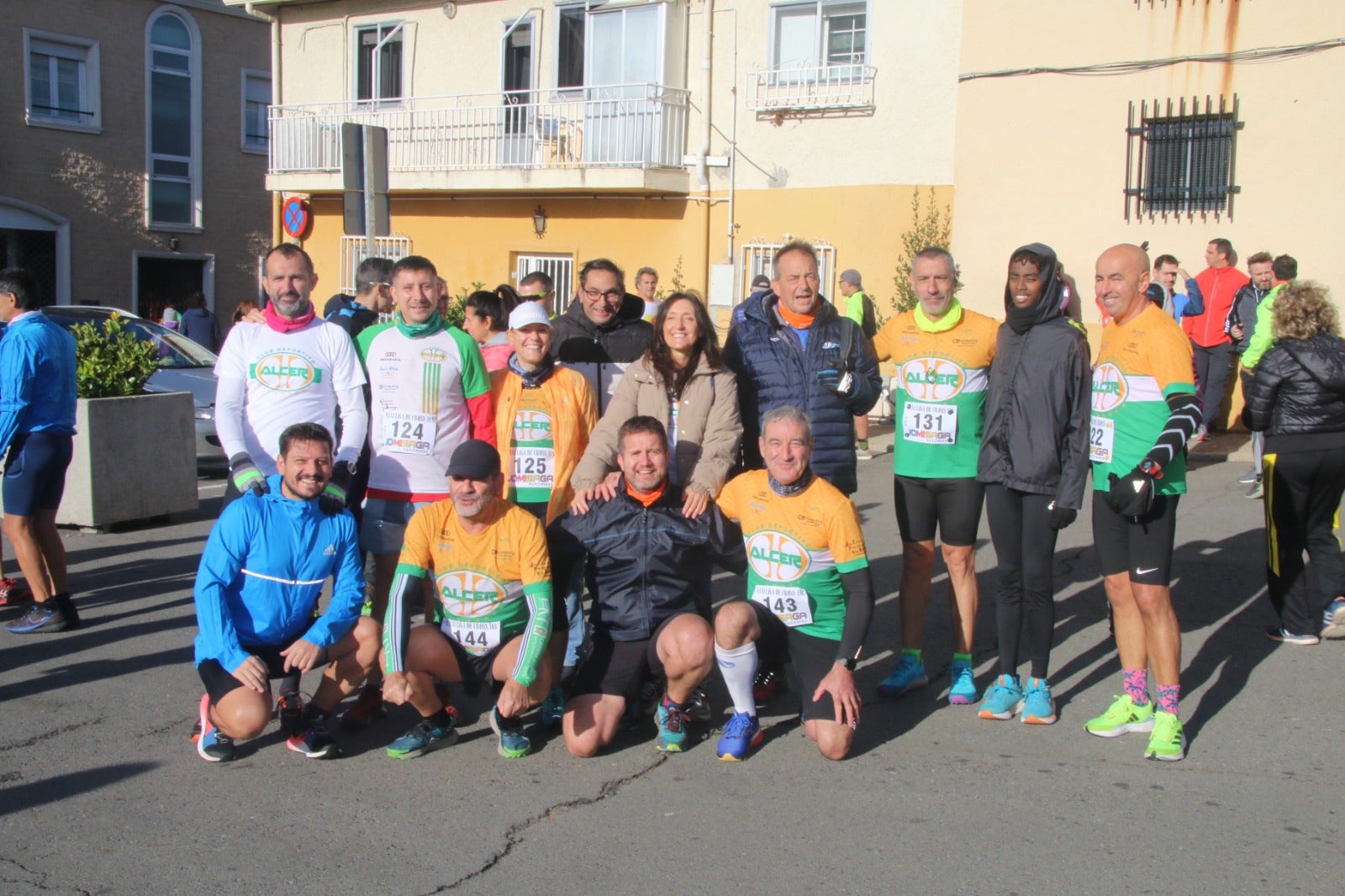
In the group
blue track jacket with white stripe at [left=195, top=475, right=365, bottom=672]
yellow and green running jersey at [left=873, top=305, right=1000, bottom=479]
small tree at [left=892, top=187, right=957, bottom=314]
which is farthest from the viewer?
small tree at [left=892, top=187, right=957, bottom=314]

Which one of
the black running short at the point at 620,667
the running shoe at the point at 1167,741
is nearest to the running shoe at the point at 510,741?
the black running short at the point at 620,667

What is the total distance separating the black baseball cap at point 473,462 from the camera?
479 centimetres

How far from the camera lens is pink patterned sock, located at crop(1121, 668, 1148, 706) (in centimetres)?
513

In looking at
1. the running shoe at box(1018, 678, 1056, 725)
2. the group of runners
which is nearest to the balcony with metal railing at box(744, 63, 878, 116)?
the group of runners

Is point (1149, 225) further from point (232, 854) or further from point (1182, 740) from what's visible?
point (232, 854)

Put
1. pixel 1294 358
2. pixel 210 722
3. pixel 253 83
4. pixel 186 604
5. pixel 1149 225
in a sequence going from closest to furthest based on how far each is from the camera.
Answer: pixel 210 722 → pixel 1294 358 → pixel 186 604 → pixel 1149 225 → pixel 253 83

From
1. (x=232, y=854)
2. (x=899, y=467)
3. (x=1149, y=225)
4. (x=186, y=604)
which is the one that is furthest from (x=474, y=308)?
(x=1149, y=225)

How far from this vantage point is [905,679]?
18.5ft

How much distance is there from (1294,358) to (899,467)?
2415mm

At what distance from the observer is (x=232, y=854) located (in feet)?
12.9

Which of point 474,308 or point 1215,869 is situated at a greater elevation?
point 474,308

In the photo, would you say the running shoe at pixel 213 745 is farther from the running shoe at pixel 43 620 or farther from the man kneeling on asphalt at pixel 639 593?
the running shoe at pixel 43 620

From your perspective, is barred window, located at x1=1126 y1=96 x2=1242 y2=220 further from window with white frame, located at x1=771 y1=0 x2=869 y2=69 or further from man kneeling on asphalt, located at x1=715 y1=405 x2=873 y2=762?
man kneeling on asphalt, located at x1=715 y1=405 x2=873 y2=762

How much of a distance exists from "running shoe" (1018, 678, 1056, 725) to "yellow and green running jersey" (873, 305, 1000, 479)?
0.98 metres
